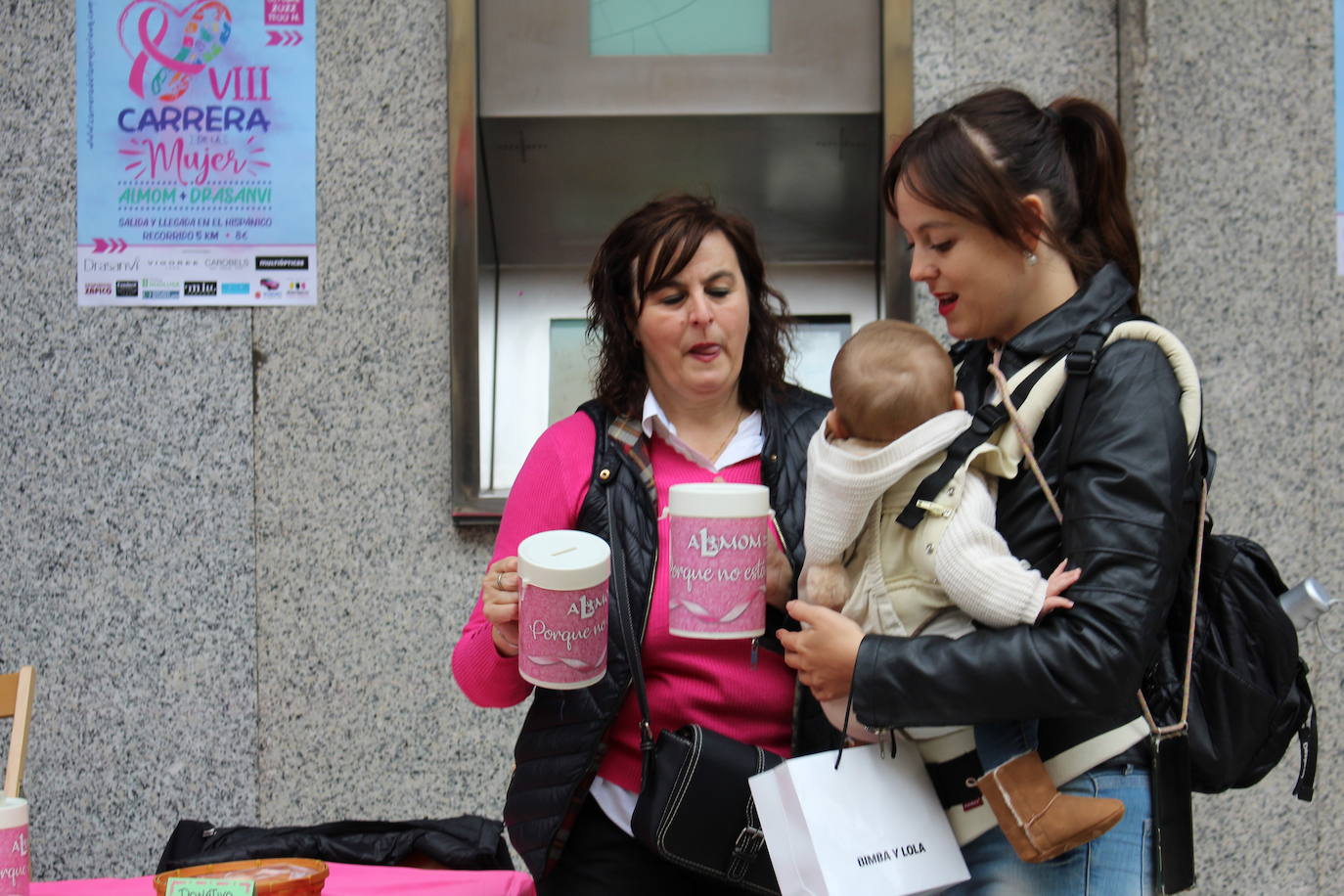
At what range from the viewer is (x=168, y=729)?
289cm

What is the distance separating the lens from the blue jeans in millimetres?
1308

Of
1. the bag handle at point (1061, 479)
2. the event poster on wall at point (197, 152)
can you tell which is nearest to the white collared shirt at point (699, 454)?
the bag handle at point (1061, 479)

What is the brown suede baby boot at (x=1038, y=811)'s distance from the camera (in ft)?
4.05

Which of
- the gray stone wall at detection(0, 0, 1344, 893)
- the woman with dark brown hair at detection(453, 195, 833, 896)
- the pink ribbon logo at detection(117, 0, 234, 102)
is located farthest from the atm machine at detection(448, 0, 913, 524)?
the woman with dark brown hair at detection(453, 195, 833, 896)

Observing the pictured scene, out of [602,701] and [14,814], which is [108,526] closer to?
[14,814]

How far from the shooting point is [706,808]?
1.50 meters

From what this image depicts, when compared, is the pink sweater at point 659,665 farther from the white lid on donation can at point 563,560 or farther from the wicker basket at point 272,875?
the wicker basket at point 272,875

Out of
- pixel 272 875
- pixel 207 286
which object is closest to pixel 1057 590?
pixel 272 875

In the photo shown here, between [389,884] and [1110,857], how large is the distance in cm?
114

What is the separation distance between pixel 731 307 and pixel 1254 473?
1.72 metres

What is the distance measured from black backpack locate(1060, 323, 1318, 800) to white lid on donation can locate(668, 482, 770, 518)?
0.39 metres

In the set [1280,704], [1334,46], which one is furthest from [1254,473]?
[1280,704]

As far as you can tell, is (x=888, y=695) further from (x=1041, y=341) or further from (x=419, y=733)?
(x=419, y=733)

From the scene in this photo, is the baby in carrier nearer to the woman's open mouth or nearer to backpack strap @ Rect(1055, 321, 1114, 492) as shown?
backpack strap @ Rect(1055, 321, 1114, 492)
